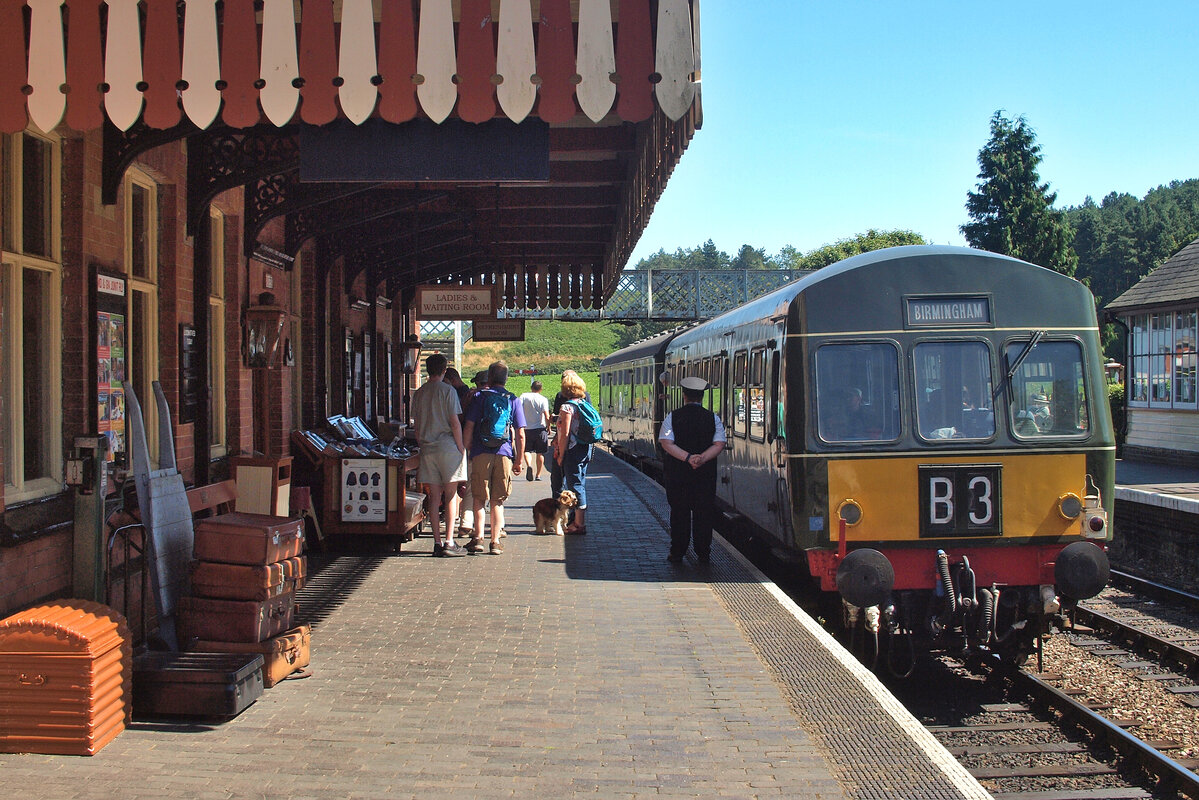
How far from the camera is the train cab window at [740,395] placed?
10792 mm

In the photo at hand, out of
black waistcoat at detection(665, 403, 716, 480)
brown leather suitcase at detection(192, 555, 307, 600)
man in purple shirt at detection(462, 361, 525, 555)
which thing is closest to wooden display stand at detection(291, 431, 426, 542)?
man in purple shirt at detection(462, 361, 525, 555)

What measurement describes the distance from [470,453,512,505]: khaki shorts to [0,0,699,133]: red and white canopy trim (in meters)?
5.20

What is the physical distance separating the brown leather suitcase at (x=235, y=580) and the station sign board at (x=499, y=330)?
14.5 meters

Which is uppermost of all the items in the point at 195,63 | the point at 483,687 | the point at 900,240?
the point at 900,240

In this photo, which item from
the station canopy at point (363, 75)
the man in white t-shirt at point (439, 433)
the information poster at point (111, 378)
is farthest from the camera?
the man in white t-shirt at point (439, 433)

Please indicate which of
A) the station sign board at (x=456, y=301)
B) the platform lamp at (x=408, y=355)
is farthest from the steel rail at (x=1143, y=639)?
the platform lamp at (x=408, y=355)

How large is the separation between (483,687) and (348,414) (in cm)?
932

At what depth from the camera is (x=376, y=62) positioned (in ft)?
20.1

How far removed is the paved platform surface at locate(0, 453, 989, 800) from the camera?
4.55 meters

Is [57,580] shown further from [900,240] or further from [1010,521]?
[900,240]

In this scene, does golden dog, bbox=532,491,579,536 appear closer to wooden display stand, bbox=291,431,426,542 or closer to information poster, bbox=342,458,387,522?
wooden display stand, bbox=291,431,426,542

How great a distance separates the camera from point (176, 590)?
6113mm

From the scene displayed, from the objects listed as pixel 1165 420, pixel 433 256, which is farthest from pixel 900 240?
pixel 433 256

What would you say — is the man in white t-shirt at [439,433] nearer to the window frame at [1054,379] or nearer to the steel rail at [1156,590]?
the window frame at [1054,379]
